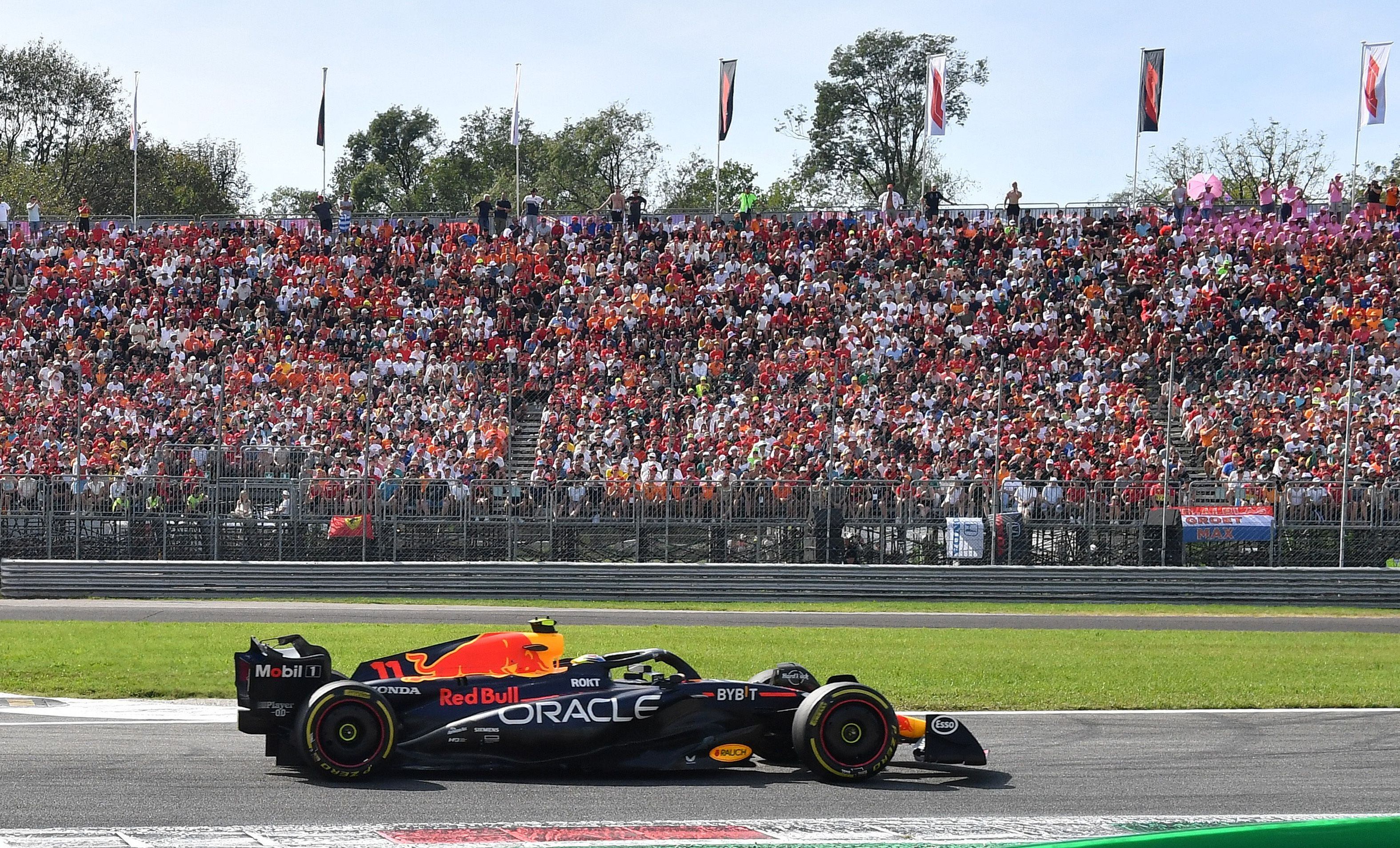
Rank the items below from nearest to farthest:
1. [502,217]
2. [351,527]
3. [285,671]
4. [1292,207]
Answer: [285,671]
[351,527]
[1292,207]
[502,217]

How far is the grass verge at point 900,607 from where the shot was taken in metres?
23.1

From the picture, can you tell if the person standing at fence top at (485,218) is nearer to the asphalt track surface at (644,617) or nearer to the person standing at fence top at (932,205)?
the person standing at fence top at (932,205)

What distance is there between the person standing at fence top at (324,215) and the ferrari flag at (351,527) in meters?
12.2

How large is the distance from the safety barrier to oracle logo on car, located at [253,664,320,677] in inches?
593

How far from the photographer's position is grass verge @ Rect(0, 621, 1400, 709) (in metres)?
13.3

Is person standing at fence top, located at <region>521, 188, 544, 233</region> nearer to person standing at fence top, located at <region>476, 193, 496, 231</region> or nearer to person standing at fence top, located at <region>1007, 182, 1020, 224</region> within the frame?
person standing at fence top, located at <region>476, 193, 496, 231</region>

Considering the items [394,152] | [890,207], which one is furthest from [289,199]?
[890,207]

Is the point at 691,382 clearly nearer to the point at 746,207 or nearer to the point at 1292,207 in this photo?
the point at 746,207

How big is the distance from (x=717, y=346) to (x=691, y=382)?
3.32 feet

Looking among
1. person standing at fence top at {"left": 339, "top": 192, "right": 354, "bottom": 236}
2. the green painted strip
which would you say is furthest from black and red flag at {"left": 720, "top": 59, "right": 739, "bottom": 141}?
the green painted strip

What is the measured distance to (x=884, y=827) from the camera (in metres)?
8.01

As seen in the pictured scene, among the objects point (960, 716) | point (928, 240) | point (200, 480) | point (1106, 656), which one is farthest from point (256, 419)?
point (960, 716)

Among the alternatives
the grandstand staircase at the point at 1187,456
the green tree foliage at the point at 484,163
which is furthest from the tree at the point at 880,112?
the grandstand staircase at the point at 1187,456

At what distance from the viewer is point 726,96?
3919 centimetres
